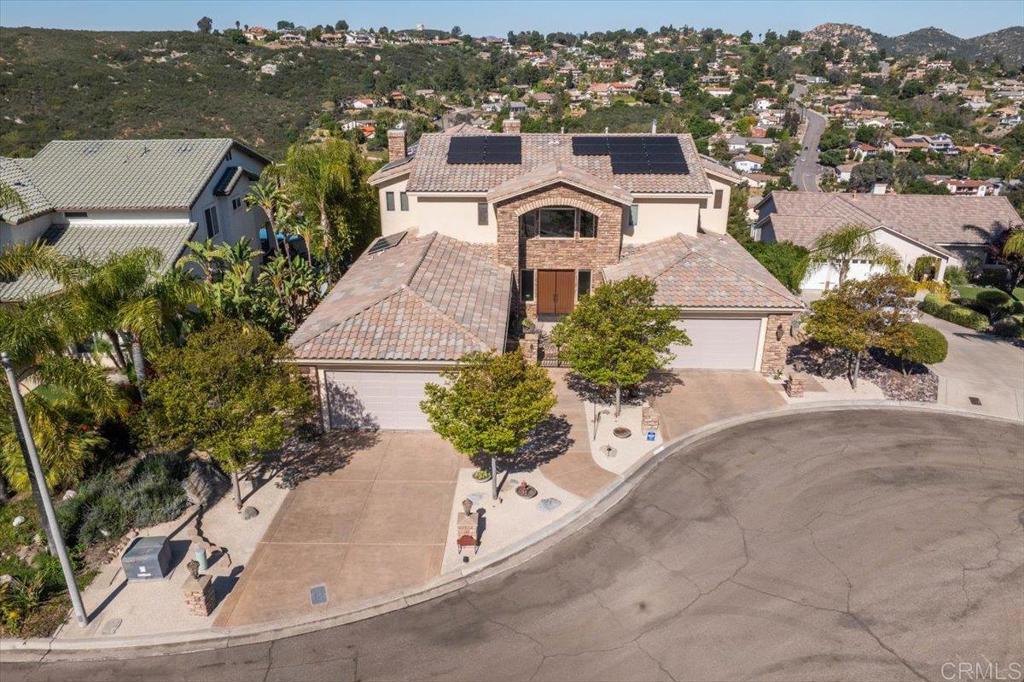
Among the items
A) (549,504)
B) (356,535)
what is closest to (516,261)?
(549,504)

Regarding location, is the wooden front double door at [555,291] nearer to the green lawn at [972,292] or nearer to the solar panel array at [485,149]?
the solar panel array at [485,149]

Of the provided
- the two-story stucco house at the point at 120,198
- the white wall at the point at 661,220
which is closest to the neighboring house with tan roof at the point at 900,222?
the white wall at the point at 661,220

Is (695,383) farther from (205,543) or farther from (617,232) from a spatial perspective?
(205,543)

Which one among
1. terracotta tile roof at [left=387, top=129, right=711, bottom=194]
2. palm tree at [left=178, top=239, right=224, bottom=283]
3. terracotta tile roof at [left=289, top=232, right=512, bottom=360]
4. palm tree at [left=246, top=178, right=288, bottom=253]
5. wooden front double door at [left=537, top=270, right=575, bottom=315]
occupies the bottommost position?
wooden front double door at [left=537, top=270, right=575, bottom=315]

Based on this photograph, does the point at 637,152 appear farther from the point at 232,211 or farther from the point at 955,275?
the point at 955,275

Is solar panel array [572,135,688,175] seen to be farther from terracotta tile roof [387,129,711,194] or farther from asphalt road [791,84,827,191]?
asphalt road [791,84,827,191]

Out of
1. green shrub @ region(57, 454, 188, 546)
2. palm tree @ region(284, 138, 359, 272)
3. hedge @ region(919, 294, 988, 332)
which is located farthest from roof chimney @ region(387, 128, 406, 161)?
hedge @ region(919, 294, 988, 332)
